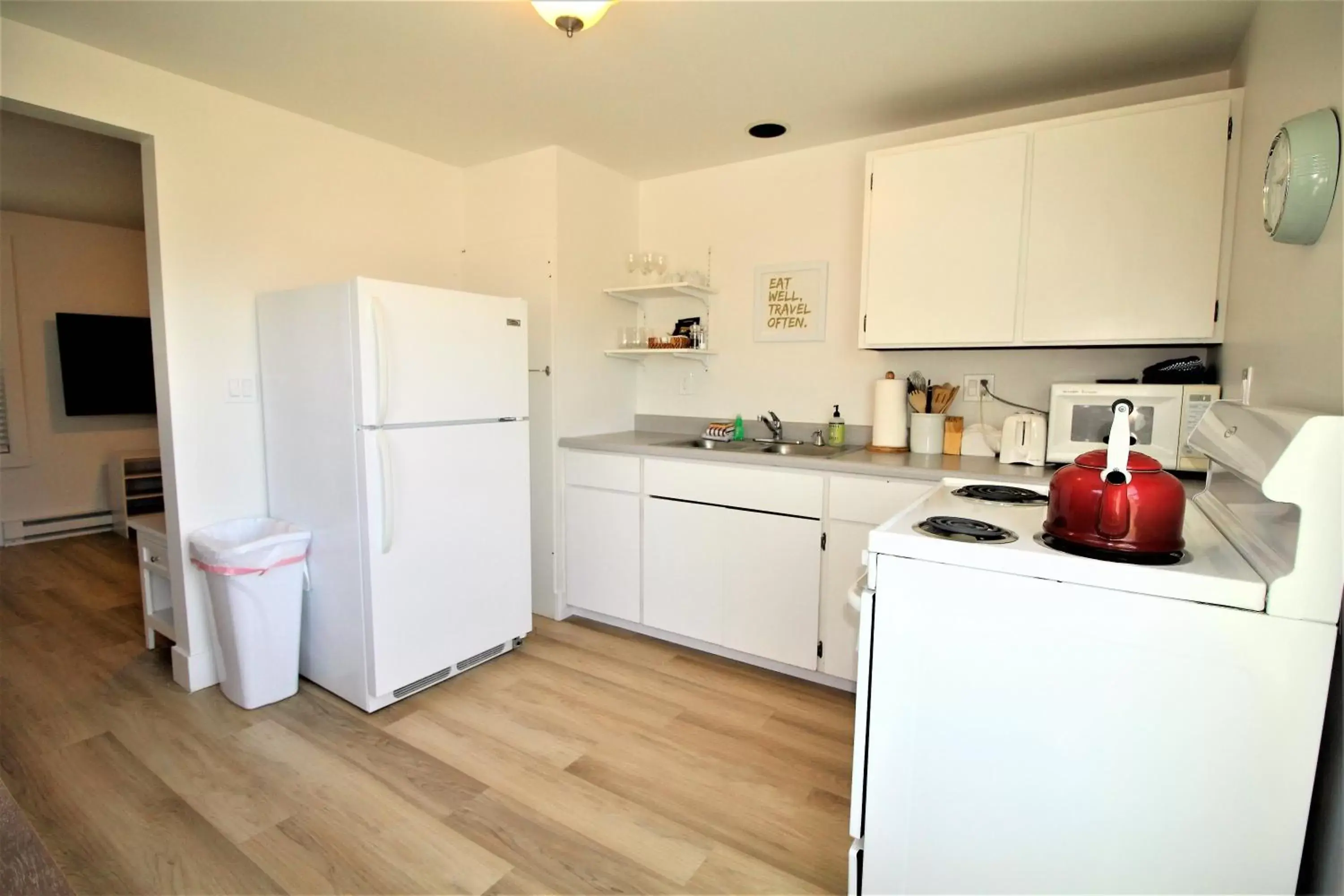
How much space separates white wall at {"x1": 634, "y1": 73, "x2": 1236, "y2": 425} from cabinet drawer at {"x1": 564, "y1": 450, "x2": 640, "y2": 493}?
2.25ft

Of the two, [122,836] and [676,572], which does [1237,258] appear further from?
[122,836]

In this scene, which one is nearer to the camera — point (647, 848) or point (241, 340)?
point (647, 848)

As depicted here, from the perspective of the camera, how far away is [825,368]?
3082mm

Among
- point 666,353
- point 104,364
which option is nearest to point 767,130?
point 666,353

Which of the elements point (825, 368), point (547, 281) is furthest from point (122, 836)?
point (825, 368)

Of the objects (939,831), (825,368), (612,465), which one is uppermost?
(825,368)

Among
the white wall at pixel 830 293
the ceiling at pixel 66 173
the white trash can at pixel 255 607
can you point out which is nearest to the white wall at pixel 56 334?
the ceiling at pixel 66 173

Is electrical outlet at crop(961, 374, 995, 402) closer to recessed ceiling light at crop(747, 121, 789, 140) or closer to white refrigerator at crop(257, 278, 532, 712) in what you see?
recessed ceiling light at crop(747, 121, 789, 140)

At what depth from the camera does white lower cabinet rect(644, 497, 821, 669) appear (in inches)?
100

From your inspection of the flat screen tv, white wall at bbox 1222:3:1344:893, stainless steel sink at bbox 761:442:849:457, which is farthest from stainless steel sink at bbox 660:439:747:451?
the flat screen tv

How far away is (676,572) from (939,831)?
1.75 m

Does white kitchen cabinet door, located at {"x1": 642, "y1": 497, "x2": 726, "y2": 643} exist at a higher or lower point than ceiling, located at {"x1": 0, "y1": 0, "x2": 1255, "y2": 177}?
lower

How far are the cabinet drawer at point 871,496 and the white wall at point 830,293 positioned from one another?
675mm

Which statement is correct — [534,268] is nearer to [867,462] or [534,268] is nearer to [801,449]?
[801,449]
